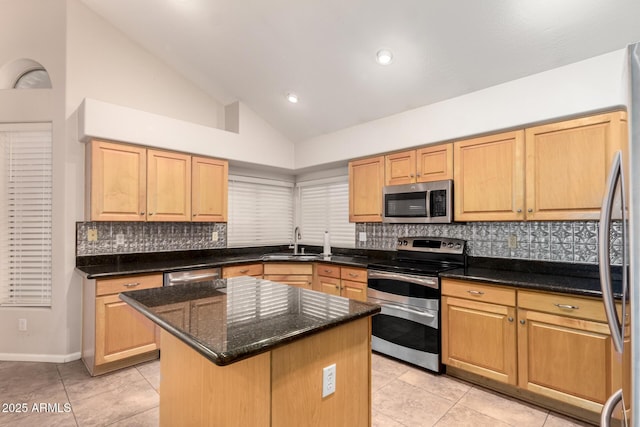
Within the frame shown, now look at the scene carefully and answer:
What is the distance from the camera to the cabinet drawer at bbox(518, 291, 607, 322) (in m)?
2.08

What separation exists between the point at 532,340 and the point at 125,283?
10.8ft

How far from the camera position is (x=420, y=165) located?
3330 millimetres

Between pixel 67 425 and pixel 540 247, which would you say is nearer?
pixel 67 425

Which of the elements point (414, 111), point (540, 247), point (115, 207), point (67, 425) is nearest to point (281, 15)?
point (414, 111)

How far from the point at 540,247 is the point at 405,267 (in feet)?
3.76

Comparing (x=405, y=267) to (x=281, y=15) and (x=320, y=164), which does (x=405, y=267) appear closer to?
(x=320, y=164)

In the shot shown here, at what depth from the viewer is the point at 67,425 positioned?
214 cm

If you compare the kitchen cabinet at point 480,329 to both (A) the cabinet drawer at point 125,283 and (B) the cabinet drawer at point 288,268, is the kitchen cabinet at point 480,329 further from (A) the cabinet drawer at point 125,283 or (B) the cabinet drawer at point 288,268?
(A) the cabinet drawer at point 125,283

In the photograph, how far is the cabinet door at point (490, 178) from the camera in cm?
270

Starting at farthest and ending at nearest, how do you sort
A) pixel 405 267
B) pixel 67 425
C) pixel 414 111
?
pixel 414 111 < pixel 405 267 < pixel 67 425

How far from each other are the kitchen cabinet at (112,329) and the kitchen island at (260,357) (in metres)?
1.36

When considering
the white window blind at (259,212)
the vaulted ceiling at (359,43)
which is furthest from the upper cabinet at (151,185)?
the vaulted ceiling at (359,43)

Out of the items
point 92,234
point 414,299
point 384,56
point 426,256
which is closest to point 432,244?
point 426,256

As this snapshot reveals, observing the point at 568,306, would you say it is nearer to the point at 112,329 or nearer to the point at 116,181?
the point at 112,329
